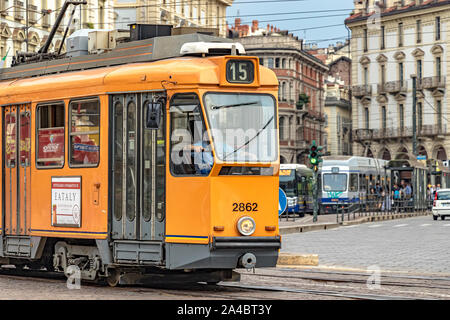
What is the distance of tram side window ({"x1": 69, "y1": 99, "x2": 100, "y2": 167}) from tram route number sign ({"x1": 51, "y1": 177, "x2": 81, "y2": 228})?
304 mm

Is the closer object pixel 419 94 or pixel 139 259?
pixel 139 259

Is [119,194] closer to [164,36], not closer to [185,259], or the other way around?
[185,259]

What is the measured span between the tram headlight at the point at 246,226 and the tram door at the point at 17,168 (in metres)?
3.83

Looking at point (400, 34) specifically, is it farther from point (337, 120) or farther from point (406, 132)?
point (337, 120)

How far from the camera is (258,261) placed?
12.6 m

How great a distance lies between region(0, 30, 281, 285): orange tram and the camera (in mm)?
12484

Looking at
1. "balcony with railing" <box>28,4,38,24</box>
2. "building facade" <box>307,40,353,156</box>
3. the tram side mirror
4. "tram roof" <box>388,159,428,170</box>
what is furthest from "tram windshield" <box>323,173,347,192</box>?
"building facade" <box>307,40,353,156</box>

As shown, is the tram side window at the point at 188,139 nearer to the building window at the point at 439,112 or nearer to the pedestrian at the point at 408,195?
the pedestrian at the point at 408,195

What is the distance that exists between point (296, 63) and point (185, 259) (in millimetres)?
92409

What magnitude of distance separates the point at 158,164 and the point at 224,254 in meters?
1.50

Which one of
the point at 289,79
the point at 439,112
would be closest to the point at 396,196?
the point at 439,112

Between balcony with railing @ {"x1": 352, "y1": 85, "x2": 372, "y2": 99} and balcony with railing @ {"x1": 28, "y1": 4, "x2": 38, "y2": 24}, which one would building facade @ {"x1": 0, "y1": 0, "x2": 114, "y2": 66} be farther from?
balcony with railing @ {"x1": 352, "y1": 85, "x2": 372, "y2": 99}
